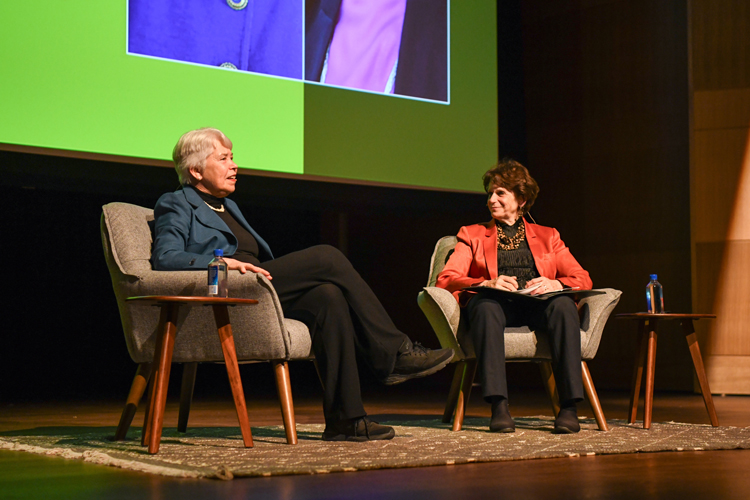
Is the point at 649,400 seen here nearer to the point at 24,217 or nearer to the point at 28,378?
the point at 28,378

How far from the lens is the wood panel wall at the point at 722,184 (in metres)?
5.29

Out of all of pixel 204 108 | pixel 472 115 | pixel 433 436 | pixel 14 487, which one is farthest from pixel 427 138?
pixel 14 487

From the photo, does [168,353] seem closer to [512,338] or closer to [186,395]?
[186,395]

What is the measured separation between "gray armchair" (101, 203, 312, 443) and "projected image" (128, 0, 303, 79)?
166 cm

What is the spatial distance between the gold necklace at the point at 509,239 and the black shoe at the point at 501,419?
704 mm

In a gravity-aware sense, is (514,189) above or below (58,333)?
above

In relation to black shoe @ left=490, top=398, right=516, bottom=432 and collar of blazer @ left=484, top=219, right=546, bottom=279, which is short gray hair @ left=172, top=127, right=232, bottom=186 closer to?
collar of blazer @ left=484, top=219, right=546, bottom=279

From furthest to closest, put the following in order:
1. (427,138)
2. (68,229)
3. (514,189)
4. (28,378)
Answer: (68,229)
(28,378)
(427,138)
(514,189)

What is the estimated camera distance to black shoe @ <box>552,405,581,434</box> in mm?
2771

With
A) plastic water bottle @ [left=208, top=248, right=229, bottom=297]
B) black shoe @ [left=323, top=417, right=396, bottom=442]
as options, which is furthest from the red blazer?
plastic water bottle @ [left=208, top=248, right=229, bottom=297]

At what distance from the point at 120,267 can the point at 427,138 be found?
9.05 ft

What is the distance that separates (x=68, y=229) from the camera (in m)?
7.10

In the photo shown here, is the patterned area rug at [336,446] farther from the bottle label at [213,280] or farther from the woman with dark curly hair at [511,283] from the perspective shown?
the bottle label at [213,280]

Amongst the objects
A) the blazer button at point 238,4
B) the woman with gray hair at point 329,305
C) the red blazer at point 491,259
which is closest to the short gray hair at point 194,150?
the woman with gray hair at point 329,305
